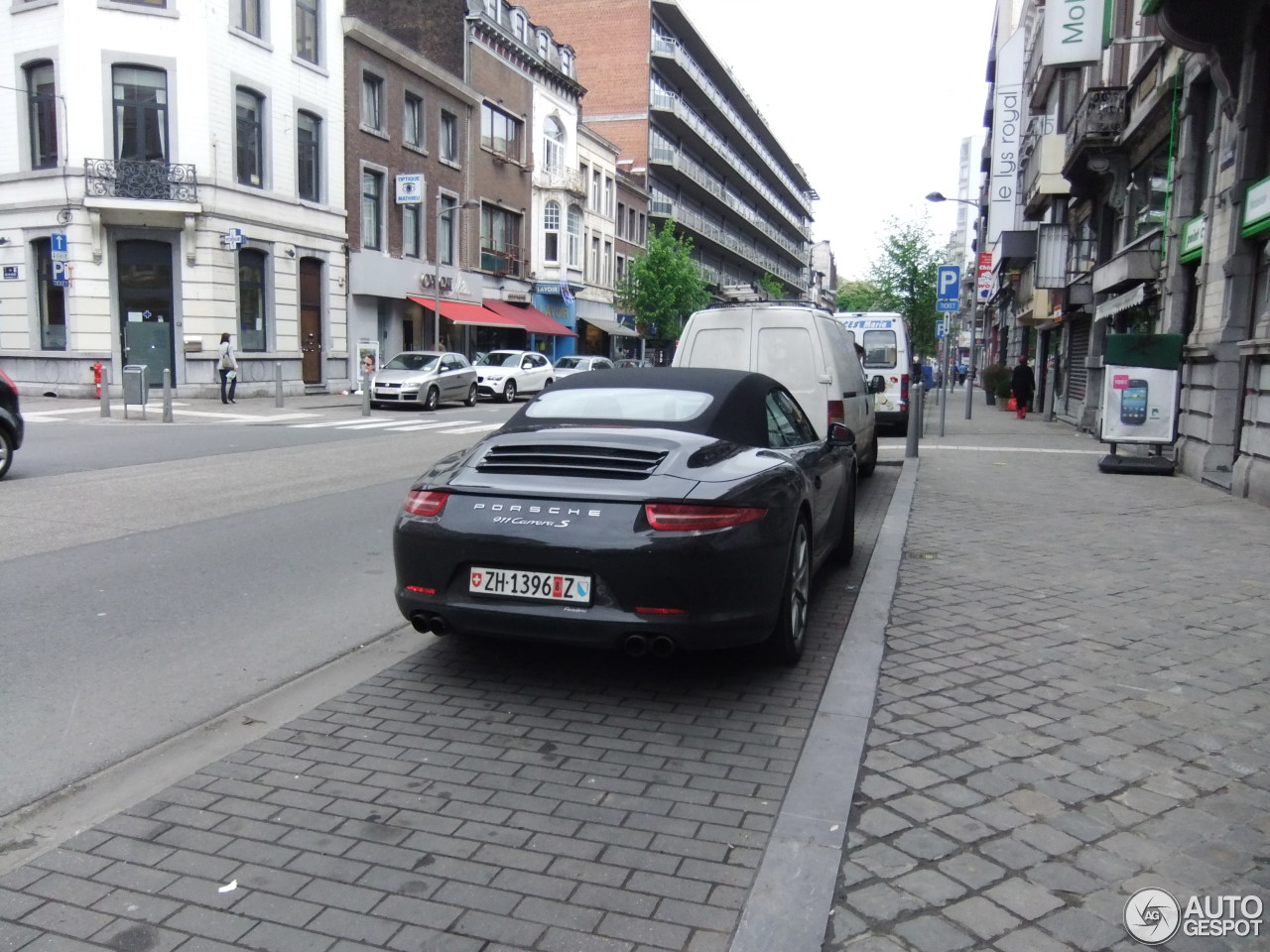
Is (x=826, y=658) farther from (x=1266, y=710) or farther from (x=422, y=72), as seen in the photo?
(x=422, y=72)

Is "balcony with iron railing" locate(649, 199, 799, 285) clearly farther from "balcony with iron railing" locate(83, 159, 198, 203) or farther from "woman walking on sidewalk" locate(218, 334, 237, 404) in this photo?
"woman walking on sidewalk" locate(218, 334, 237, 404)

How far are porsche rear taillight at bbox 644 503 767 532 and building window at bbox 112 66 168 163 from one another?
2532 cm

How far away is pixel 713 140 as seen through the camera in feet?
233

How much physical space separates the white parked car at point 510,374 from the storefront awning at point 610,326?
1749 cm

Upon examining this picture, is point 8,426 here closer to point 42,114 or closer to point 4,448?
point 4,448

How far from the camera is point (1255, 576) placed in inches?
277

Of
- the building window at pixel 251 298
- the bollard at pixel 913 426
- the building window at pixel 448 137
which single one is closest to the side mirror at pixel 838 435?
the bollard at pixel 913 426

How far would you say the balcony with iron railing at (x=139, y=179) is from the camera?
24.8 metres

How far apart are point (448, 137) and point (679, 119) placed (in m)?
25.9

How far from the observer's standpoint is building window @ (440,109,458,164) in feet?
126

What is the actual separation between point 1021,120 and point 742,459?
148ft

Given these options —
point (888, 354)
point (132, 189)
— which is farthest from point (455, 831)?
point (132, 189)

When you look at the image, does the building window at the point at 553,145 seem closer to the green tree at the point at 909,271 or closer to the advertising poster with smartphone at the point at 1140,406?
the green tree at the point at 909,271

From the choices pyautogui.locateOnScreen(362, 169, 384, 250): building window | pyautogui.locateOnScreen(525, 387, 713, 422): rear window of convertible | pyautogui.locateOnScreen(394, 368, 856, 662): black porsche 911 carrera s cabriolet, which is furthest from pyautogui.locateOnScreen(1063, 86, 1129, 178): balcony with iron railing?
pyautogui.locateOnScreen(362, 169, 384, 250): building window
